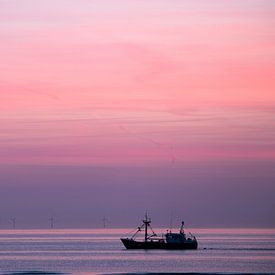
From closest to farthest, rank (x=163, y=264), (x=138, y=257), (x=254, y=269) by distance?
(x=254, y=269) < (x=163, y=264) < (x=138, y=257)

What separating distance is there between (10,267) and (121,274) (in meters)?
30.4

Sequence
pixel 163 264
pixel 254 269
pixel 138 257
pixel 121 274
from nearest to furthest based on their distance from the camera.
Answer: pixel 121 274 → pixel 254 269 → pixel 163 264 → pixel 138 257

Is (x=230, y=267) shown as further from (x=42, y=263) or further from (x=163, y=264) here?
(x=42, y=263)

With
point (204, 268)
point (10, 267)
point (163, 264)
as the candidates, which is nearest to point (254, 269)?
point (204, 268)

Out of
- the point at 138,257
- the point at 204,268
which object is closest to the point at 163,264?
the point at 204,268

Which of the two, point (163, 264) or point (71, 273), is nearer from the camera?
point (71, 273)

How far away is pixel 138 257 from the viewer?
19688 cm

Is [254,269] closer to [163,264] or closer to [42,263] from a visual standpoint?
[163,264]

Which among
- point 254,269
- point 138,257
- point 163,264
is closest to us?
point 254,269

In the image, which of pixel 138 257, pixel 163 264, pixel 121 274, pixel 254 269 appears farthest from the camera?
pixel 138 257

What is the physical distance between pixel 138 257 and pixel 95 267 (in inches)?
1523

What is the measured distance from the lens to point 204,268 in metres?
158

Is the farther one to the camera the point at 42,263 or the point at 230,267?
the point at 42,263

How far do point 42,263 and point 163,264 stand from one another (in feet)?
75.5
